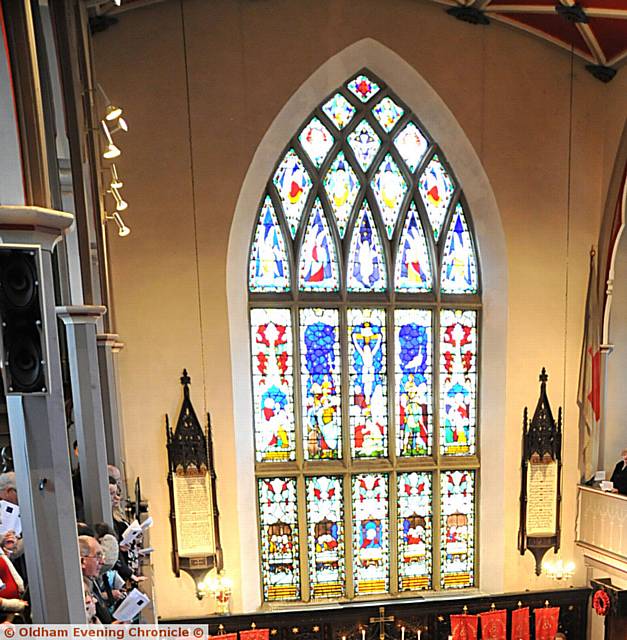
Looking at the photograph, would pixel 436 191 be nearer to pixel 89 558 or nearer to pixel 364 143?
pixel 364 143

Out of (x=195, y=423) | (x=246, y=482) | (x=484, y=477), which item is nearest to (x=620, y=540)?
(x=484, y=477)

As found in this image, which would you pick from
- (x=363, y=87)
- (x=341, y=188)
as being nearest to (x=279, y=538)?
(x=341, y=188)

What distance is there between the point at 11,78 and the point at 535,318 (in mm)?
7154

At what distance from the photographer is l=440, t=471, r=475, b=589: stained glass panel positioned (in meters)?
8.01

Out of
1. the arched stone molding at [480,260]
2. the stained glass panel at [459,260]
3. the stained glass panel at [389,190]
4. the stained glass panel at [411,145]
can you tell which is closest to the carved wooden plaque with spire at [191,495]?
the arched stone molding at [480,260]

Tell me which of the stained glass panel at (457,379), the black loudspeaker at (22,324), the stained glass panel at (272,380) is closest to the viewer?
the black loudspeaker at (22,324)

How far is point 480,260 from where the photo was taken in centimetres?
793

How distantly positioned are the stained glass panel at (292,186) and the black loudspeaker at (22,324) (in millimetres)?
5613

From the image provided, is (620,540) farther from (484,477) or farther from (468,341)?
(468,341)

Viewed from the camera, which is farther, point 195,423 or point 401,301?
point 401,301

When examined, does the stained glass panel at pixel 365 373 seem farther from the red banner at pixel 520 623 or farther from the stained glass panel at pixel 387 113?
the red banner at pixel 520 623

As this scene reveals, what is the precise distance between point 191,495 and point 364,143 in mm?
5276

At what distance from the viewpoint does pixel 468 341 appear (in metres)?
7.99

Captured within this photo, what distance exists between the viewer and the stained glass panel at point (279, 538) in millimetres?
7688
